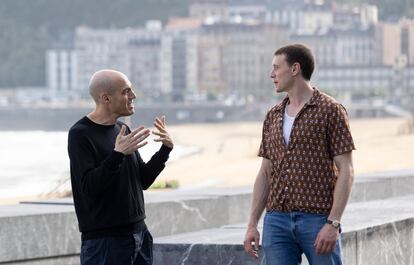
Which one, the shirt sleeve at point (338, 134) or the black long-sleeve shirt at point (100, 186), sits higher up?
the shirt sleeve at point (338, 134)

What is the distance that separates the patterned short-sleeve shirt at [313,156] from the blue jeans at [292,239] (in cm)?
4

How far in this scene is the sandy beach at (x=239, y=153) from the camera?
34000 mm

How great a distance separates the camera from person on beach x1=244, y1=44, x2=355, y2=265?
5.71 m

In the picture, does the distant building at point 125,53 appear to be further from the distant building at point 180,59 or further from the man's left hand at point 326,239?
the man's left hand at point 326,239

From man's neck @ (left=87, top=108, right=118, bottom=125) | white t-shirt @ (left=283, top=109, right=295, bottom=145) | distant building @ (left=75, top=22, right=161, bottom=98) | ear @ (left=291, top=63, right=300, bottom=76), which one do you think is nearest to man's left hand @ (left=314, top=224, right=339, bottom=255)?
white t-shirt @ (left=283, top=109, right=295, bottom=145)

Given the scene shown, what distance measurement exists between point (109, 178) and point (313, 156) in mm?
783

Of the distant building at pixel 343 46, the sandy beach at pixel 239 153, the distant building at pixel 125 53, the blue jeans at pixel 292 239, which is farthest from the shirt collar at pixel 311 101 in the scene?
the distant building at pixel 125 53

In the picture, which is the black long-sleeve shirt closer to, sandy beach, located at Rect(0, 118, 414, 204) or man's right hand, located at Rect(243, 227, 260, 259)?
man's right hand, located at Rect(243, 227, 260, 259)

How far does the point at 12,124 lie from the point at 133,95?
140469mm

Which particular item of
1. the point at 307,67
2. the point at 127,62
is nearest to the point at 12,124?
the point at 127,62

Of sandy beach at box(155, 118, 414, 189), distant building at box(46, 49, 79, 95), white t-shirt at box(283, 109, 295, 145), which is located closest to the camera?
white t-shirt at box(283, 109, 295, 145)

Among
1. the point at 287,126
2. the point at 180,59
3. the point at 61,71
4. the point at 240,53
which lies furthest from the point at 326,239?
the point at 61,71

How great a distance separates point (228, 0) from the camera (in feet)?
612

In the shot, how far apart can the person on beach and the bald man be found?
17.8 inches
